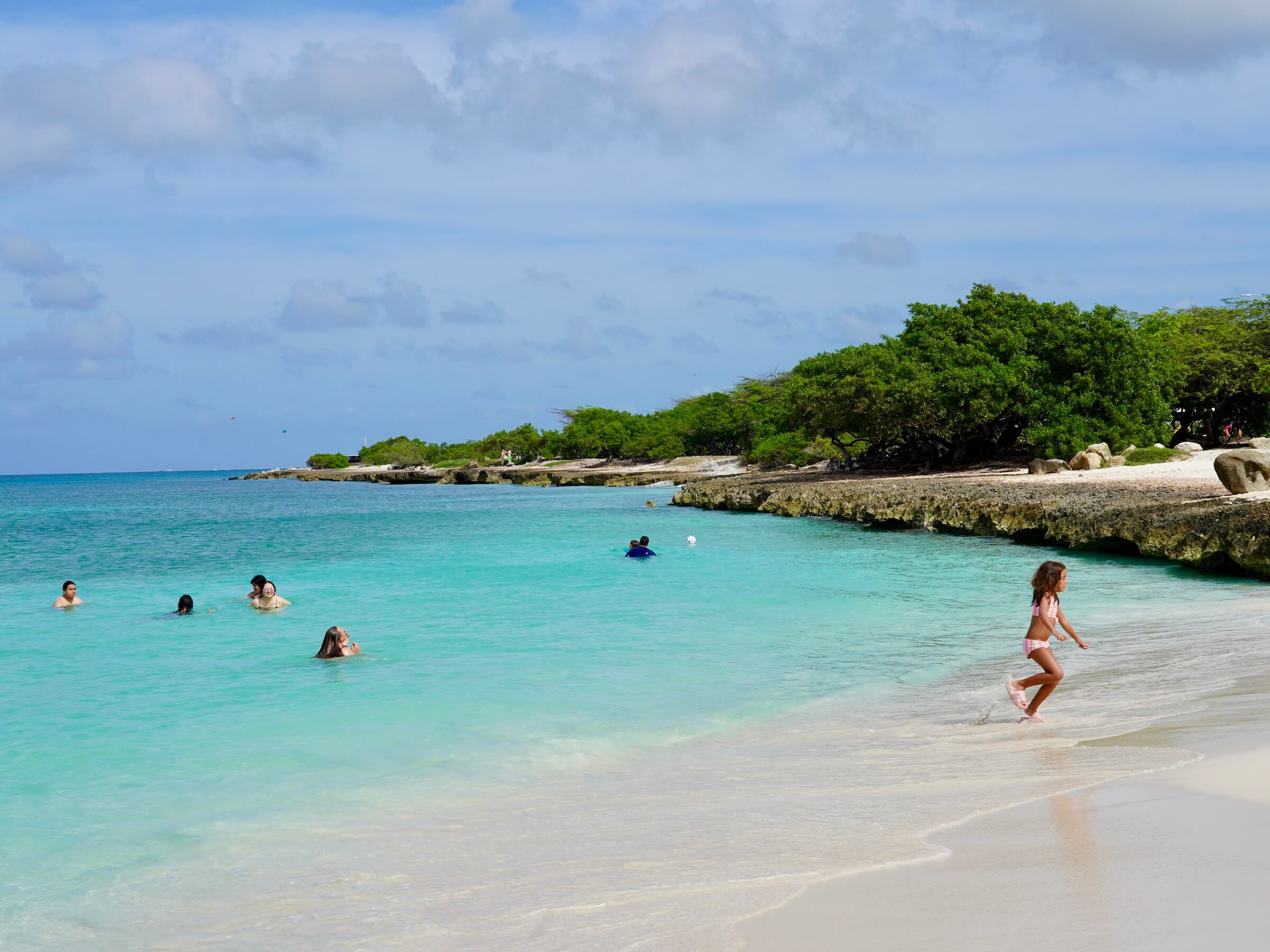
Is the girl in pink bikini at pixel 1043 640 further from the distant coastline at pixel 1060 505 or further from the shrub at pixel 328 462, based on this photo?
the shrub at pixel 328 462

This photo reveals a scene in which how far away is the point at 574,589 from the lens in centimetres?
2188

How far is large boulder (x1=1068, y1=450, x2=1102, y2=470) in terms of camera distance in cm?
3597

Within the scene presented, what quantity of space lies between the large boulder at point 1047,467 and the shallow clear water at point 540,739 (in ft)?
49.7

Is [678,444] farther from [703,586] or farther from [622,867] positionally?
[622,867]

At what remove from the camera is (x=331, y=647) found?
14.5 m

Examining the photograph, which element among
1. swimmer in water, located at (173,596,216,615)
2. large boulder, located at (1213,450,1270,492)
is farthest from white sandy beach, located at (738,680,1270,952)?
large boulder, located at (1213,450,1270,492)

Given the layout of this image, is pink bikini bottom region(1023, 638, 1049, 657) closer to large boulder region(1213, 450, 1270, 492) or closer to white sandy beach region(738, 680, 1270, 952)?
white sandy beach region(738, 680, 1270, 952)

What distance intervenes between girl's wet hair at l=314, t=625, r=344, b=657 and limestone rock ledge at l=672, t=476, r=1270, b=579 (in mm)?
15855

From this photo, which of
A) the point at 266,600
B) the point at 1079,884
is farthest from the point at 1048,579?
the point at 266,600

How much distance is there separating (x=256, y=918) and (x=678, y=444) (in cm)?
9275

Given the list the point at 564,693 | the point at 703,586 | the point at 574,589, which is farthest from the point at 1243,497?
the point at 564,693

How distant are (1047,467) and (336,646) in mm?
30642

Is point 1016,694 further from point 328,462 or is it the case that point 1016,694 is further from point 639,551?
point 328,462

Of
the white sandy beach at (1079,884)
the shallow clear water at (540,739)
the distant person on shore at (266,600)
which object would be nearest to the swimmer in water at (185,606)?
the shallow clear water at (540,739)
